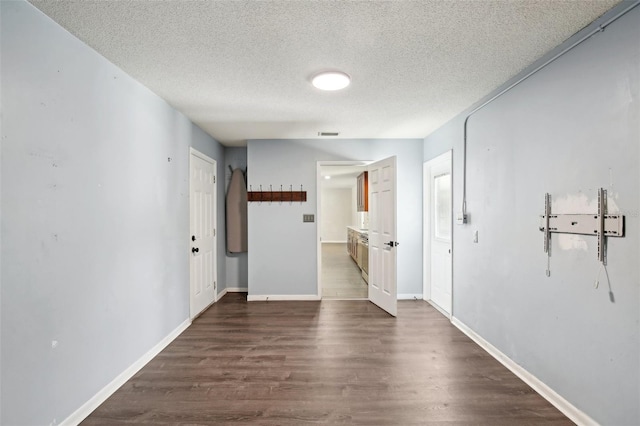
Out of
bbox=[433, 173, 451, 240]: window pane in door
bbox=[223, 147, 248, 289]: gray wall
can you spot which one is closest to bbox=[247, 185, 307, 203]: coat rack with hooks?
bbox=[223, 147, 248, 289]: gray wall

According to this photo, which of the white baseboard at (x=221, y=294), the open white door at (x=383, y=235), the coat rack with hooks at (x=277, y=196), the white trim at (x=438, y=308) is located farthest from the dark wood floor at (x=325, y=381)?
the coat rack with hooks at (x=277, y=196)

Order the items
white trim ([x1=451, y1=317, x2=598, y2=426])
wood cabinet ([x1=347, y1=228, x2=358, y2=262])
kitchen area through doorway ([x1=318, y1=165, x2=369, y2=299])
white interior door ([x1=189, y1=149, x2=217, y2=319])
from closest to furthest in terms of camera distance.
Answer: white trim ([x1=451, y1=317, x2=598, y2=426]) < white interior door ([x1=189, y1=149, x2=217, y2=319]) < kitchen area through doorway ([x1=318, y1=165, x2=369, y2=299]) < wood cabinet ([x1=347, y1=228, x2=358, y2=262])

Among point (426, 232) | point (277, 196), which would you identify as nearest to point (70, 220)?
point (277, 196)

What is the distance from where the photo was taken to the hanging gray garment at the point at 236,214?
5188 millimetres

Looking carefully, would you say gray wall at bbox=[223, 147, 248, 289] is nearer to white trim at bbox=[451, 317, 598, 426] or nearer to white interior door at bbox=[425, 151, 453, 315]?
white interior door at bbox=[425, 151, 453, 315]

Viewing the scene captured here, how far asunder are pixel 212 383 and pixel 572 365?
2550 millimetres

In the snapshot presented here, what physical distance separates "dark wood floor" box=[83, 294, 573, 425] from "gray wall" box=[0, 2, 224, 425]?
1.36ft

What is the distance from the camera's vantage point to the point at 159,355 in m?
2.94

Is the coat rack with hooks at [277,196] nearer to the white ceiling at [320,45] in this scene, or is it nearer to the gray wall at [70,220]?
the white ceiling at [320,45]

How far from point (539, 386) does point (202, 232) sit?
3.95 metres

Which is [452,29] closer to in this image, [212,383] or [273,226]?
[212,383]

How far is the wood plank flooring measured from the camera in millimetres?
5131

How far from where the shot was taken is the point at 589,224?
1925mm

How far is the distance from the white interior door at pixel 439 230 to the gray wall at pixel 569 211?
93 centimetres
